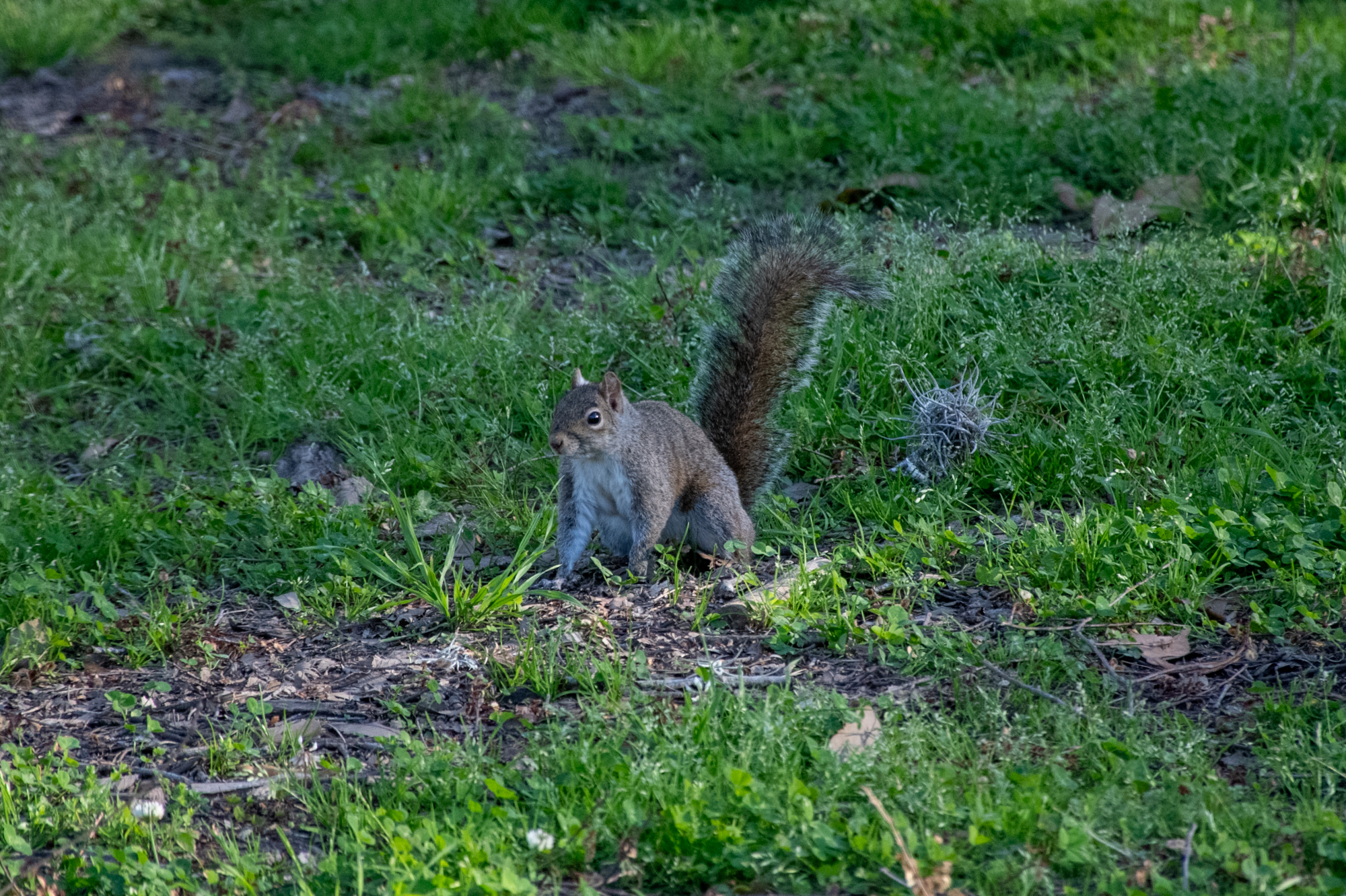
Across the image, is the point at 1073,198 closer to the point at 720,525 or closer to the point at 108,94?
the point at 720,525

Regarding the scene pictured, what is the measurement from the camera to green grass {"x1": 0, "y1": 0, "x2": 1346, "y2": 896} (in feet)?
7.49

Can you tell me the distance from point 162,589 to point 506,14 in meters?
4.96

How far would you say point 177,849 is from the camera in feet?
7.75

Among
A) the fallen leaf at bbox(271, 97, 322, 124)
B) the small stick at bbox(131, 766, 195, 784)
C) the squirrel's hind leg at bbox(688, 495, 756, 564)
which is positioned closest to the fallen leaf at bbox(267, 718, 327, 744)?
the small stick at bbox(131, 766, 195, 784)

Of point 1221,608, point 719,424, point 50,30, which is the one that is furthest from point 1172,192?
point 50,30

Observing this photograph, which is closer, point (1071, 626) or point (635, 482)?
point (1071, 626)

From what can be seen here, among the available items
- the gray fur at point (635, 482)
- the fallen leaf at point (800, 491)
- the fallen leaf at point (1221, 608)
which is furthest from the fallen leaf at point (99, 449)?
the fallen leaf at point (1221, 608)

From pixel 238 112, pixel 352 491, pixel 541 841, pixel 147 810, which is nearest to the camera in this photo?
pixel 541 841

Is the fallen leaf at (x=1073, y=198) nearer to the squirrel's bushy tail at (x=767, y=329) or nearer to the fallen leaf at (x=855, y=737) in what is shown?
the squirrel's bushy tail at (x=767, y=329)

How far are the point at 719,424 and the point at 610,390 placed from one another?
1.76 ft

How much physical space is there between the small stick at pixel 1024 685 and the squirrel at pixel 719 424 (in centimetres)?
88

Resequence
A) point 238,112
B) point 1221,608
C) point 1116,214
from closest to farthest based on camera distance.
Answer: point 1221,608 → point 1116,214 → point 238,112

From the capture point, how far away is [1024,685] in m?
2.68

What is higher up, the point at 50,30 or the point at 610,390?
the point at 50,30
